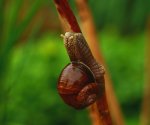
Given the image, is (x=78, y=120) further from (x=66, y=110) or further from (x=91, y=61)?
(x=91, y=61)

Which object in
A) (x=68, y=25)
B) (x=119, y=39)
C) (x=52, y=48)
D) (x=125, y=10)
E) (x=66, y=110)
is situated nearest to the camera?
(x=68, y=25)

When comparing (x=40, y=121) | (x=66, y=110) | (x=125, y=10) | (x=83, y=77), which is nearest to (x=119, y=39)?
(x=66, y=110)

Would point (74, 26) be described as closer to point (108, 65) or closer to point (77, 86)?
point (77, 86)

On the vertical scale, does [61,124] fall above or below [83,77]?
below

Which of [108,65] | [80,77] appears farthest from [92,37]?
[108,65]

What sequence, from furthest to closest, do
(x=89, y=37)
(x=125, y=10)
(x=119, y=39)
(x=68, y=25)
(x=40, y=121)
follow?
1. (x=119, y=39)
2. (x=40, y=121)
3. (x=125, y=10)
4. (x=89, y=37)
5. (x=68, y=25)

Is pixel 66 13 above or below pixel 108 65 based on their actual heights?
above

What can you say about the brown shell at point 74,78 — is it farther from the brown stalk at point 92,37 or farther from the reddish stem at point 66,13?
the brown stalk at point 92,37

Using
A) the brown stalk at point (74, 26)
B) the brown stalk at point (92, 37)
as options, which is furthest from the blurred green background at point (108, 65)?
the brown stalk at point (74, 26)
